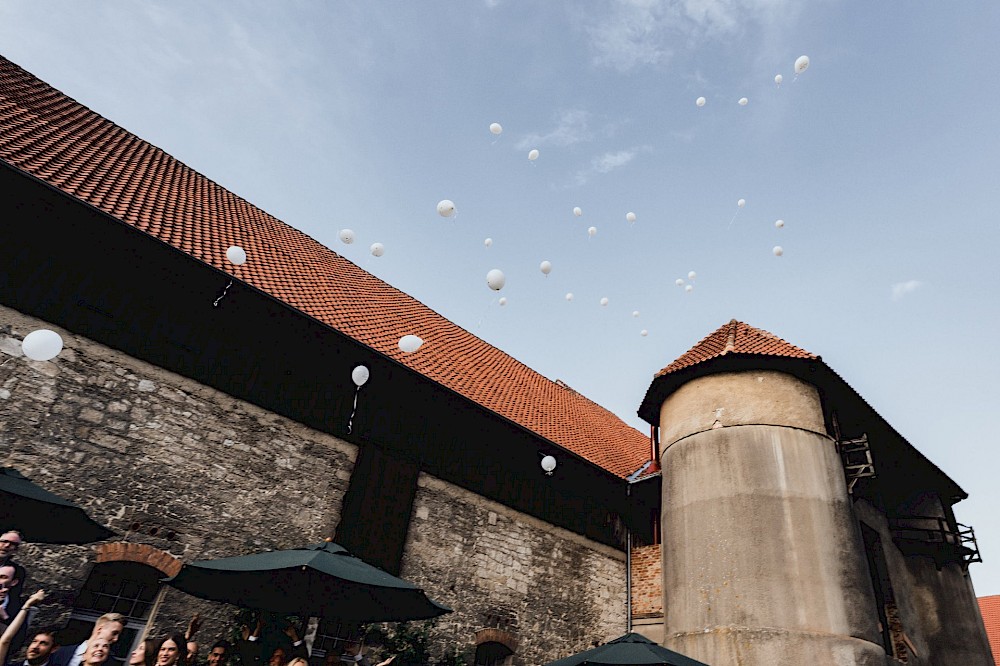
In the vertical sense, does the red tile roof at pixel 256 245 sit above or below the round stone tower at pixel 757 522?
above

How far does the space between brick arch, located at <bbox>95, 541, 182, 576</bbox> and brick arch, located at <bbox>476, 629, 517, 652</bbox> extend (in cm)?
520

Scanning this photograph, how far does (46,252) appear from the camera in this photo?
23.7ft

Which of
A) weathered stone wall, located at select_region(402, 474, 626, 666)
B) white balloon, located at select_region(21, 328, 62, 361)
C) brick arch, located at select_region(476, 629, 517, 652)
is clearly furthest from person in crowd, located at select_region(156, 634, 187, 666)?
brick arch, located at select_region(476, 629, 517, 652)

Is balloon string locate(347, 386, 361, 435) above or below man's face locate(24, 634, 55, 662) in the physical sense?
above

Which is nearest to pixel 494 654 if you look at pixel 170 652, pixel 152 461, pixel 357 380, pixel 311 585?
pixel 357 380

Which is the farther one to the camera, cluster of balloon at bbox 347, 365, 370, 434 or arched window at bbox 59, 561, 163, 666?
cluster of balloon at bbox 347, 365, 370, 434

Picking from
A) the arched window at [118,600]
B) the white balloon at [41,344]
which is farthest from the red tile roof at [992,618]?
the white balloon at [41,344]

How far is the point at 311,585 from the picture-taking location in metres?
5.47

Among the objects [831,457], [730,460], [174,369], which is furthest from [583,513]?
[174,369]

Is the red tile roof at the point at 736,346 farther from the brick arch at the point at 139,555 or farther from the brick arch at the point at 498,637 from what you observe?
the brick arch at the point at 139,555

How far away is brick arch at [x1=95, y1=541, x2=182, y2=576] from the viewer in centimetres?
684

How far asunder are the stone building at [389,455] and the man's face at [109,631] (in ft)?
10.7

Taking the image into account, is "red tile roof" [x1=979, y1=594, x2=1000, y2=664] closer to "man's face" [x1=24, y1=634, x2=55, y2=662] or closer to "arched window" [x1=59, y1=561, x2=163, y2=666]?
"arched window" [x1=59, y1=561, x2=163, y2=666]

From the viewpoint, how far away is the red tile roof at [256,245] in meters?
8.30
